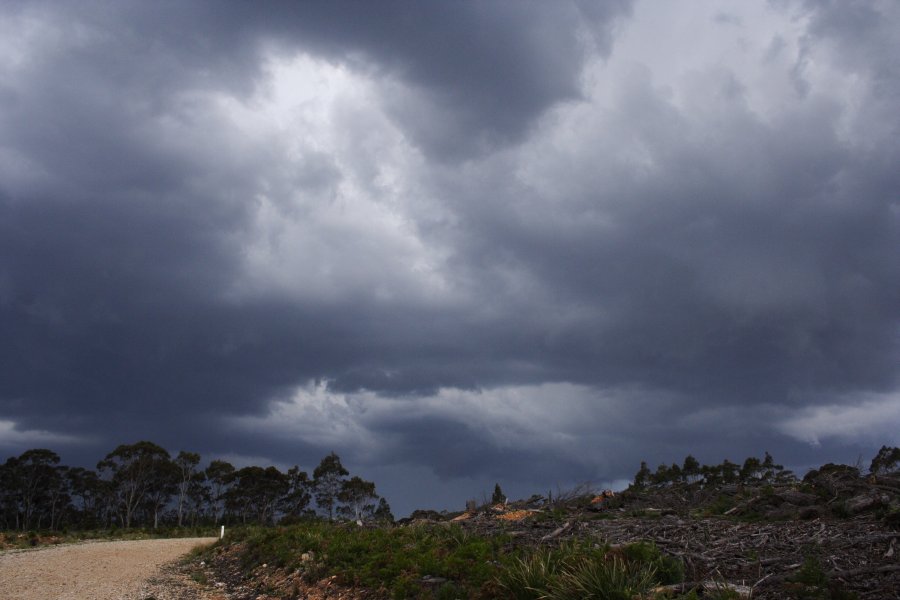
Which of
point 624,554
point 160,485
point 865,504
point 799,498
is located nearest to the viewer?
point 624,554

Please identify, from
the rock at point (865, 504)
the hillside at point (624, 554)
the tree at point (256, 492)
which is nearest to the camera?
the hillside at point (624, 554)

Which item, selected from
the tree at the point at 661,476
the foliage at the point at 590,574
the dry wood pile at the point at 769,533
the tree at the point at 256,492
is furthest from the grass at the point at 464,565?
the tree at the point at 256,492

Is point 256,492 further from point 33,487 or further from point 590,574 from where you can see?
point 590,574

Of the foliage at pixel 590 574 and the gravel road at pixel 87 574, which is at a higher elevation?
the foliage at pixel 590 574

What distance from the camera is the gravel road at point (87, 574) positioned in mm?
19328

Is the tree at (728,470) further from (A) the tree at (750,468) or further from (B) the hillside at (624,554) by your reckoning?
(B) the hillside at (624,554)

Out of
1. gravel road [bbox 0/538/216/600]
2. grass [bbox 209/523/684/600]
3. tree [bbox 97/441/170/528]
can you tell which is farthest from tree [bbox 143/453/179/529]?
grass [bbox 209/523/684/600]

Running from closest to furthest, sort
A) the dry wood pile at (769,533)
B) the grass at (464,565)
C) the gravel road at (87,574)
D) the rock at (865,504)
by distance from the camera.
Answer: the dry wood pile at (769,533), the grass at (464,565), the rock at (865,504), the gravel road at (87,574)

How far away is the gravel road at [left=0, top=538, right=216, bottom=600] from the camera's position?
19.3 metres

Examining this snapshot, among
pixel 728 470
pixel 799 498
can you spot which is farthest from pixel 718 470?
pixel 799 498

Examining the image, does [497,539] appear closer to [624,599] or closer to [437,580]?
[437,580]

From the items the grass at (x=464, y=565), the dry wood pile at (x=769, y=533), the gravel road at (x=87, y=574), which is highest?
the dry wood pile at (x=769, y=533)

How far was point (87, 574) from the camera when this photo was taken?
75.4 feet

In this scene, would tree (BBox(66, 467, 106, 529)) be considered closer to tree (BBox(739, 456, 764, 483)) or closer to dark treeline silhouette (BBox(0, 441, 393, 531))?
dark treeline silhouette (BBox(0, 441, 393, 531))
